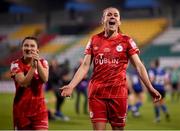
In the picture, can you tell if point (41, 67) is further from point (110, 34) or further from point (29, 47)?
point (110, 34)

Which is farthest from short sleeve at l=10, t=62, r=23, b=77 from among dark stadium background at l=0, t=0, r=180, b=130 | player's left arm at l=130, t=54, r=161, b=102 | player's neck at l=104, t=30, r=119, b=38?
dark stadium background at l=0, t=0, r=180, b=130

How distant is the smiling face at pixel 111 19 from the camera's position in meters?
5.63

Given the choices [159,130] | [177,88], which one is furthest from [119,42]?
[177,88]

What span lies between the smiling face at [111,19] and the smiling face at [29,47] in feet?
3.02

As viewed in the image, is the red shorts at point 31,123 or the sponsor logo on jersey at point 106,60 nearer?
the sponsor logo on jersey at point 106,60

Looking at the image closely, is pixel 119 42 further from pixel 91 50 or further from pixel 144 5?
pixel 144 5

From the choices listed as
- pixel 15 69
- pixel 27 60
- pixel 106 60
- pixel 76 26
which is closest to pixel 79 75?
pixel 106 60

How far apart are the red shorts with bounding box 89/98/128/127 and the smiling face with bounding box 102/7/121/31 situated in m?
0.89

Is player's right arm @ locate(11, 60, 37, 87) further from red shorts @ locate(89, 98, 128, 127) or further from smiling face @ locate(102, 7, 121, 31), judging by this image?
smiling face @ locate(102, 7, 121, 31)

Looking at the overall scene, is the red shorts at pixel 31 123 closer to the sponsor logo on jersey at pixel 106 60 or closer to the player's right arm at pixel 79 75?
the player's right arm at pixel 79 75

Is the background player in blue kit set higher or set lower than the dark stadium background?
lower

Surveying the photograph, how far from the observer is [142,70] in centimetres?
575

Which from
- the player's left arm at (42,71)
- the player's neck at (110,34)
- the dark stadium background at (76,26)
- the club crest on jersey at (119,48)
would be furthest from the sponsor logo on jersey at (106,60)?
the dark stadium background at (76,26)

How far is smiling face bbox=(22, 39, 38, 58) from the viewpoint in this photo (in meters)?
5.78
